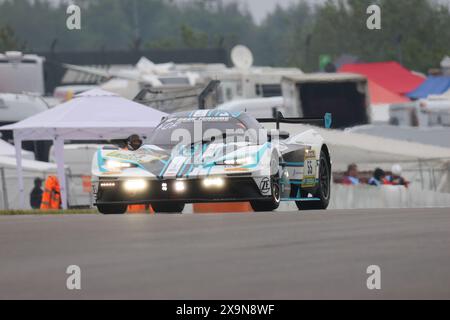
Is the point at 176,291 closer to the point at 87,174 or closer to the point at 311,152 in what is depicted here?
the point at 311,152

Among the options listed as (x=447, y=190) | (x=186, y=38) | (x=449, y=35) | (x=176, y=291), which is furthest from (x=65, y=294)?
(x=186, y=38)

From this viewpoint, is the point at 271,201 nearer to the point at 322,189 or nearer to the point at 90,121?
the point at 322,189

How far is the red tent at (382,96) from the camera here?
54281 mm

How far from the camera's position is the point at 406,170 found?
28500 mm

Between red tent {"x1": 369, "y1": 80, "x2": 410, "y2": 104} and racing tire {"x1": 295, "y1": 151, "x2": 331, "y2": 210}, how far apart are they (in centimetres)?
3720

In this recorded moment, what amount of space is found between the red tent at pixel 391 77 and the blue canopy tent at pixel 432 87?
225cm

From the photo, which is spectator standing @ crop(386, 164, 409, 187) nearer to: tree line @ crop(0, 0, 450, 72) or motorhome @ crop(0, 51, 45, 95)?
motorhome @ crop(0, 51, 45, 95)

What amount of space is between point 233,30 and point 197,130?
16915 centimetres

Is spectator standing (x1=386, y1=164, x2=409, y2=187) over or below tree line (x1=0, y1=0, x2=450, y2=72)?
below

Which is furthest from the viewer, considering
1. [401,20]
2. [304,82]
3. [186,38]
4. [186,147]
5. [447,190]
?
[186,38]

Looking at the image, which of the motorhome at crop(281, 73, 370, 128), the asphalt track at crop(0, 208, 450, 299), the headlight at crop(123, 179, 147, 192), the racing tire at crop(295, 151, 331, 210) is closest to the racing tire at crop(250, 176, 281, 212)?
A: the racing tire at crop(295, 151, 331, 210)

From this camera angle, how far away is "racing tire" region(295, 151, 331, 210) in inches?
638

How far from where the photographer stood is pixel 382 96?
2173 inches
